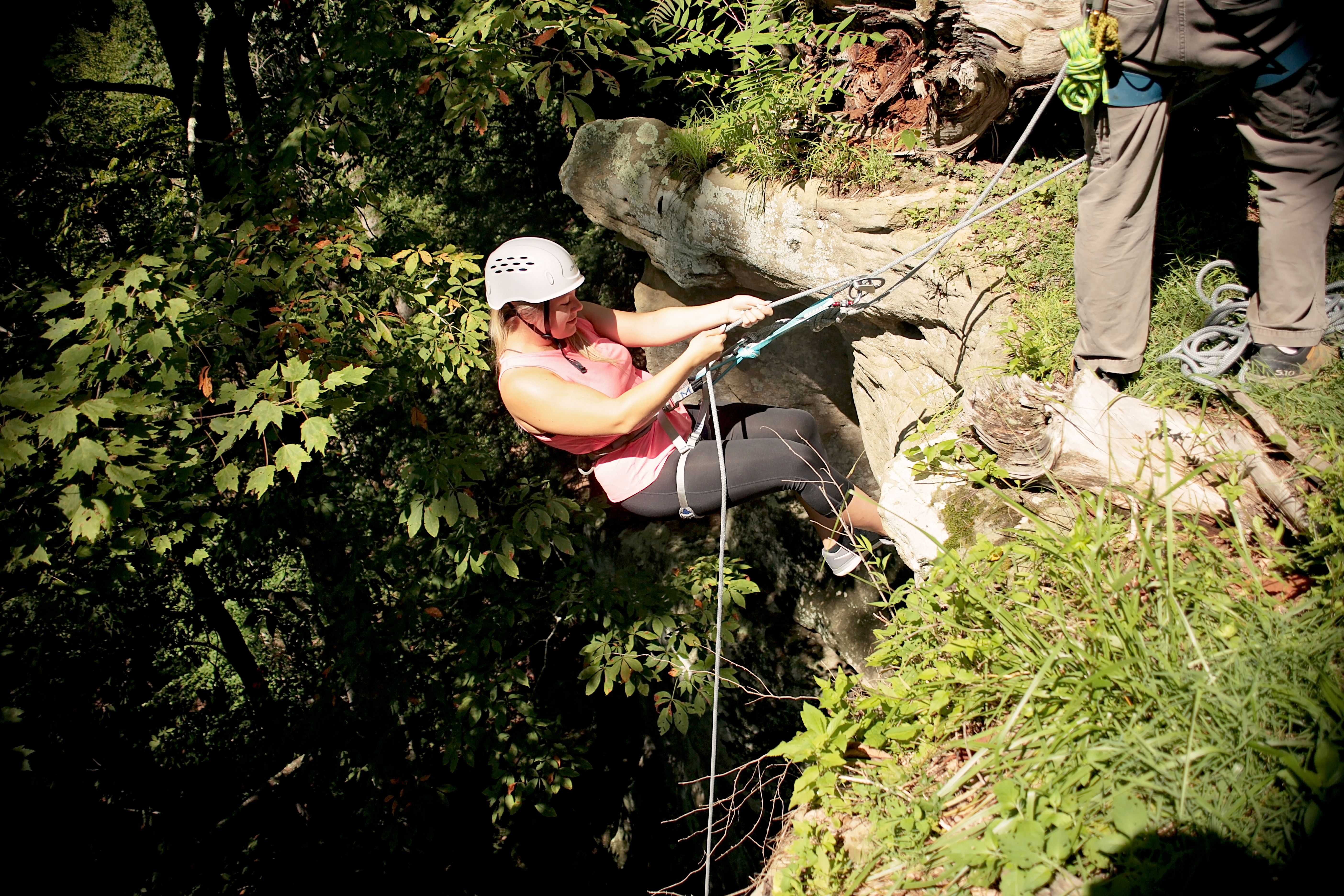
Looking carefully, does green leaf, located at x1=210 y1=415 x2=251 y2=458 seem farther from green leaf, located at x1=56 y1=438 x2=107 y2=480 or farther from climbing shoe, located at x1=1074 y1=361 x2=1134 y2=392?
climbing shoe, located at x1=1074 y1=361 x2=1134 y2=392

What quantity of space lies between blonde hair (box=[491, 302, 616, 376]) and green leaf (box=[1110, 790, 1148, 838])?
2.34m

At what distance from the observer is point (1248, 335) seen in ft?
7.57

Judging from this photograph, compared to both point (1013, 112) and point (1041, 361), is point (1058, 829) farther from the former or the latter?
point (1013, 112)

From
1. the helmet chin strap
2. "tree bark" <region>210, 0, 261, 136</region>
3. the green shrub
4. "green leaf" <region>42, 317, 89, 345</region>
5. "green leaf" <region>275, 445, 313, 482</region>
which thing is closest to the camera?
the green shrub

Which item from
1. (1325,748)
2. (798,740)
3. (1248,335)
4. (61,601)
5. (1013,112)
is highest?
(1013,112)

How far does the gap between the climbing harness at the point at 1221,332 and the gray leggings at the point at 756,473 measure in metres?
1.39

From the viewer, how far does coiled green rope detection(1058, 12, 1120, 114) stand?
2.19 metres

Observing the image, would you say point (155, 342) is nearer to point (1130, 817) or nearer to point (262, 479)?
point (262, 479)

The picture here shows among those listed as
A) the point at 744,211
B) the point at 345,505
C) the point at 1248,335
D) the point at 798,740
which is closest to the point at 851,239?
the point at 744,211

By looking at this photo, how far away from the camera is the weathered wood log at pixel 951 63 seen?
319 centimetres

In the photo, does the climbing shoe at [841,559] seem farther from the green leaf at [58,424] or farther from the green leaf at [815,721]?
the green leaf at [58,424]

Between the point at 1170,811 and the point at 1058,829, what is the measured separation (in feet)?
0.75

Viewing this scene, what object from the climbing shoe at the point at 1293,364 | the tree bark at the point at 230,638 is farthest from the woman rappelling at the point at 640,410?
the tree bark at the point at 230,638

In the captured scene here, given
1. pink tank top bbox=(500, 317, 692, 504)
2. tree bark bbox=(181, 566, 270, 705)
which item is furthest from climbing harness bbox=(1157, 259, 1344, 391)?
tree bark bbox=(181, 566, 270, 705)
